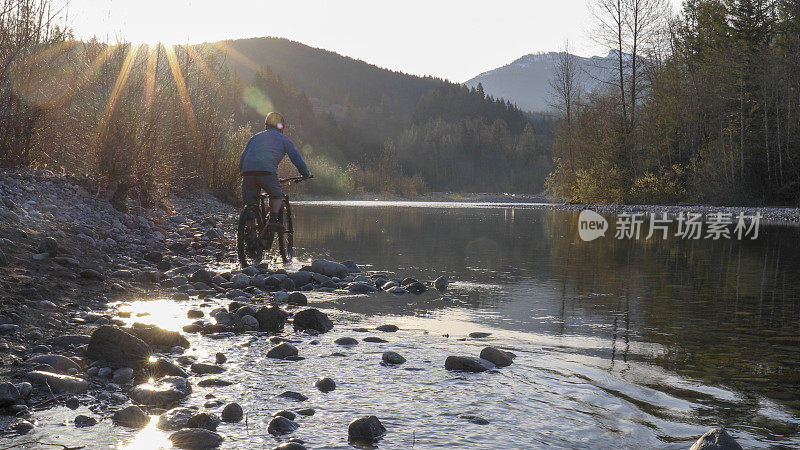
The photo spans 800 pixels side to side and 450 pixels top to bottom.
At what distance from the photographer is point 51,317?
18.5 feet

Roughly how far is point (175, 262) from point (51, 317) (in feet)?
16.0

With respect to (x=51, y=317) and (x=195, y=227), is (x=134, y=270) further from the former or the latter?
(x=195, y=227)

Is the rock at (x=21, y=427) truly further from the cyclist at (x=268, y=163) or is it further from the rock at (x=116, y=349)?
the cyclist at (x=268, y=163)

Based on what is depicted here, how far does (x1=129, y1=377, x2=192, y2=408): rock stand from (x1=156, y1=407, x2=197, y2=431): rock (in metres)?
0.17

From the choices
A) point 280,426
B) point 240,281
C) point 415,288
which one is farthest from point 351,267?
point 280,426

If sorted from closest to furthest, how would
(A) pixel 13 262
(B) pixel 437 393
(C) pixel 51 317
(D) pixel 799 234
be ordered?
(B) pixel 437 393, (C) pixel 51 317, (A) pixel 13 262, (D) pixel 799 234

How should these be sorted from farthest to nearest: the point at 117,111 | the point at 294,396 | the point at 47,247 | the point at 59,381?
the point at 117,111
the point at 47,247
the point at 294,396
the point at 59,381

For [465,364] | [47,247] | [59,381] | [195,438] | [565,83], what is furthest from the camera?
[565,83]

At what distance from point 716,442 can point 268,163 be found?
28.0ft

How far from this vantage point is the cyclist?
1058 cm

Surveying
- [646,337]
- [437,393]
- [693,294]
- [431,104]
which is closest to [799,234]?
[693,294]

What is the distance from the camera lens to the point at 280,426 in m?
3.56

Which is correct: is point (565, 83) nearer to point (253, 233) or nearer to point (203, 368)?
point (253, 233)

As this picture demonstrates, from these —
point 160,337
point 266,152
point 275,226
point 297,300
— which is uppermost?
point 266,152
